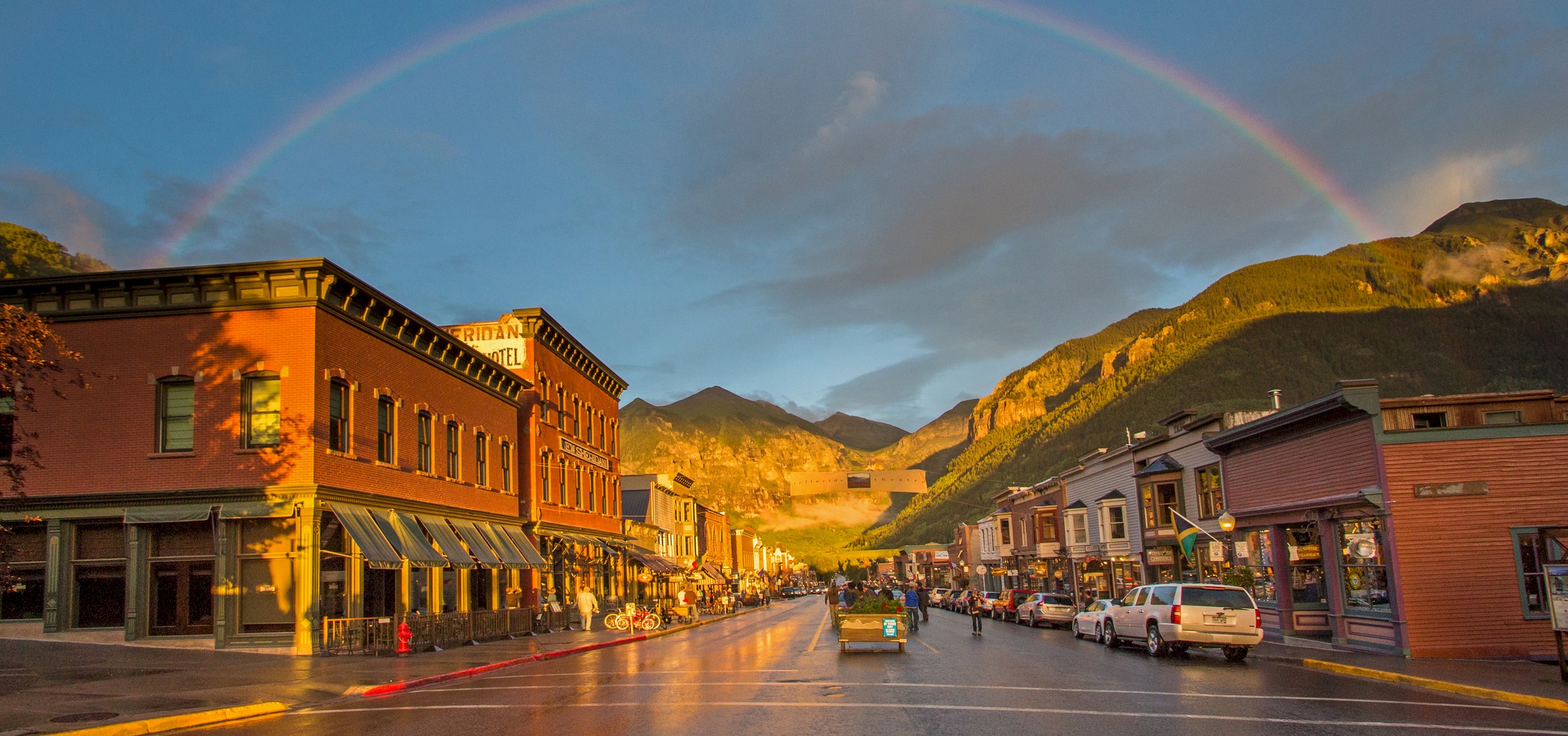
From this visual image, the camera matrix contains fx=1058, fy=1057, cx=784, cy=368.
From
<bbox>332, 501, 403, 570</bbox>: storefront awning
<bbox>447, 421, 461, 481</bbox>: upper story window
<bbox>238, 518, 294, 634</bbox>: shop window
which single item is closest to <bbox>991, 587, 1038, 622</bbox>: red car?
<bbox>447, 421, 461, 481</bbox>: upper story window

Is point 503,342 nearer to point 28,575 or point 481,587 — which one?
point 481,587

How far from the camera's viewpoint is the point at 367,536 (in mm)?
27594

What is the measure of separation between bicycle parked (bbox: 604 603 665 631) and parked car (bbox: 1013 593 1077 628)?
15946 mm

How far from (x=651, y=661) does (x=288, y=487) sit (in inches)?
396

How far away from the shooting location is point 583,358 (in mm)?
53344

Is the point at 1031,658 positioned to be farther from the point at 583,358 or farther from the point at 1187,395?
the point at 1187,395

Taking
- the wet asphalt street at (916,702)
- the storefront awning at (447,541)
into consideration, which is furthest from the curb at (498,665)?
the storefront awning at (447,541)

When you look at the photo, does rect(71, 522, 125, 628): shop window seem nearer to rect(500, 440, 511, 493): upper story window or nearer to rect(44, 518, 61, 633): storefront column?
rect(44, 518, 61, 633): storefront column

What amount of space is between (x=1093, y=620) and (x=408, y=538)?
66.2 feet

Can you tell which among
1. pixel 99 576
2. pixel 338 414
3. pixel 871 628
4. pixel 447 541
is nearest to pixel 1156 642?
pixel 871 628

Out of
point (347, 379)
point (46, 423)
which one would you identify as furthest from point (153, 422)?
point (347, 379)

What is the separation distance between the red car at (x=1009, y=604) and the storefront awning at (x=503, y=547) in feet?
78.4

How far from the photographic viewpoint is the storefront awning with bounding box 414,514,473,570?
108 feet

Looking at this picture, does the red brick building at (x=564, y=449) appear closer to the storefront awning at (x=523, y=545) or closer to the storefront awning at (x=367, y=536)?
the storefront awning at (x=523, y=545)
